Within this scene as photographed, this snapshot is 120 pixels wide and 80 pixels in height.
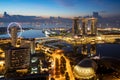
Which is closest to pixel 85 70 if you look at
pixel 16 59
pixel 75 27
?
pixel 16 59

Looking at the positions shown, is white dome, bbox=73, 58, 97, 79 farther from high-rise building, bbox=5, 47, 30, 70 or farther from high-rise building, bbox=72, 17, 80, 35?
high-rise building, bbox=72, 17, 80, 35

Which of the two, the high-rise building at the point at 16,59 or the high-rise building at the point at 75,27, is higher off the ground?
the high-rise building at the point at 75,27

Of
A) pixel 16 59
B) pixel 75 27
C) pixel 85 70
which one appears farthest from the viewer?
pixel 75 27

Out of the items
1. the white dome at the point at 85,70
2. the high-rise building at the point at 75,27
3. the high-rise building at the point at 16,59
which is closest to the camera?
the white dome at the point at 85,70

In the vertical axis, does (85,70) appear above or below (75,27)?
below

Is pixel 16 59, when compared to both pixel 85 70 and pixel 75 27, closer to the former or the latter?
pixel 85 70

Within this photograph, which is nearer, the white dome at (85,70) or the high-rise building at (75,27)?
the white dome at (85,70)

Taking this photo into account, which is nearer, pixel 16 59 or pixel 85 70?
pixel 85 70

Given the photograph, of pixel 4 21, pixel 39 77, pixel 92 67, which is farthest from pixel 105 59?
pixel 4 21

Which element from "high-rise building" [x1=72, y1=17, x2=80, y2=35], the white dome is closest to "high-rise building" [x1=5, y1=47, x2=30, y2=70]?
the white dome

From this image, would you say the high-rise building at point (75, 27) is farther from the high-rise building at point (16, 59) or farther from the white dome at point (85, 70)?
the white dome at point (85, 70)

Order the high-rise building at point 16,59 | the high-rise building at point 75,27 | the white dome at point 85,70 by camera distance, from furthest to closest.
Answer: the high-rise building at point 75,27
the high-rise building at point 16,59
the white dome at point 85,70

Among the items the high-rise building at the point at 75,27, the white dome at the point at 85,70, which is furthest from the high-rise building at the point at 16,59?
the high-rise building at the point at 75,27
